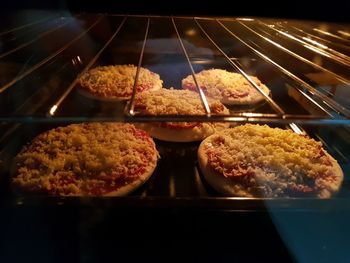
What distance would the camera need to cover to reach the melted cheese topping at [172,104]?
1.42m

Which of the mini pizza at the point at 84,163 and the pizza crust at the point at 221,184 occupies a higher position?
the mini pizza at the point at 84,163

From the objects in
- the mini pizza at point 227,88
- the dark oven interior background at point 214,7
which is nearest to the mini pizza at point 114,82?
the mini pizza at point 227,88

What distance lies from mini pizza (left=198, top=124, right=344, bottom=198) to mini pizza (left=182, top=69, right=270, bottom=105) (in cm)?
38

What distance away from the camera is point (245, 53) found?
6.57ft

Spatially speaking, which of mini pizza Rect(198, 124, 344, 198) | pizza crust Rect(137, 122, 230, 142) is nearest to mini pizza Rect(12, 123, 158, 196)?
pizza crust Rect(137, 122, 230, 142)

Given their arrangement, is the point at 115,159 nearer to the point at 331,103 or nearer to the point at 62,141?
the point at 62,141

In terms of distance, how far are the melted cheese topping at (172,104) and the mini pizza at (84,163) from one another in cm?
15

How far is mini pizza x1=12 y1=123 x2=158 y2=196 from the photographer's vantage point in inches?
43.4

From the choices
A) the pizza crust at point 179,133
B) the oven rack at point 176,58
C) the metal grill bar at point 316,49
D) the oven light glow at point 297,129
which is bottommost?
the pizza crust at point 179,133

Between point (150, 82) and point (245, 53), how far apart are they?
61 centimetres

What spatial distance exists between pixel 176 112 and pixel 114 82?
45cm

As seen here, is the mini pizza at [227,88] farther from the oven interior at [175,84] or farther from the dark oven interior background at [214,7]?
the dark oven interior background at [214,7]

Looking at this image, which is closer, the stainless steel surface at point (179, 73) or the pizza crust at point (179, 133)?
the stainless steel surface at point (179, 73)

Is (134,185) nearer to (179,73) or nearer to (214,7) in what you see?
(214,7)
